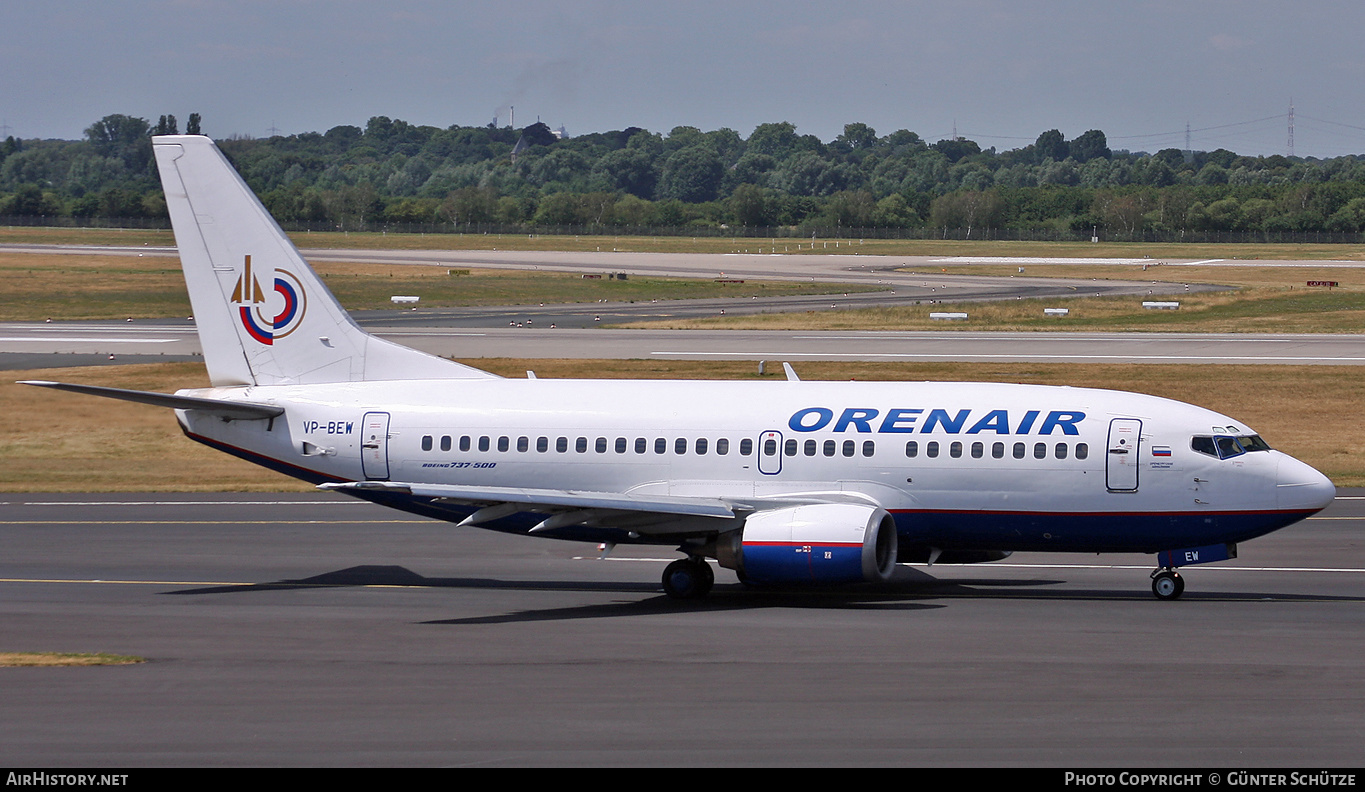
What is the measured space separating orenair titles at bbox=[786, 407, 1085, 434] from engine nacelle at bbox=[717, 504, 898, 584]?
5.90 ft

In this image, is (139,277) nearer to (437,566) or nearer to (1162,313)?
(1162,313)

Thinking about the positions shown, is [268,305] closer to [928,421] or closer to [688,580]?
[688,580]

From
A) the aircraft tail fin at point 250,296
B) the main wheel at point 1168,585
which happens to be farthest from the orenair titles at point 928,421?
the aircraft tail fin at point 250,296

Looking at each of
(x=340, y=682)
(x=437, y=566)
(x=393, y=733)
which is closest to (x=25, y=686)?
(x=340, y=682)

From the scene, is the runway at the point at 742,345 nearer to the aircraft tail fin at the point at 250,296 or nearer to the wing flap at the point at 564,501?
the aircraft tail fin at the point at 250,296

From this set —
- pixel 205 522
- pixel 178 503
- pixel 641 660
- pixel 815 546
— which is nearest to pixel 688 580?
pixel 815 546

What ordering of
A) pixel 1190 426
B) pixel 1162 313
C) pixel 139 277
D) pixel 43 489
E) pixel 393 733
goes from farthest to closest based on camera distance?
1. pixel 139 277
2. pixel 1162 313
3. pixel 43 489
4. pixel 1190 426
5. pixel 393 733

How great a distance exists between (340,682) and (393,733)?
310cm

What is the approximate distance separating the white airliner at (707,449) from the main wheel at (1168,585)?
5cm

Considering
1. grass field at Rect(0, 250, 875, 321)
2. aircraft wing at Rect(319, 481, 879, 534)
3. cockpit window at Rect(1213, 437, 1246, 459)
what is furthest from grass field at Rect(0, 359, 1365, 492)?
grass field at Rect(0, 250, 875, 321)

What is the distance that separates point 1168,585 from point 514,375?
40.2 m

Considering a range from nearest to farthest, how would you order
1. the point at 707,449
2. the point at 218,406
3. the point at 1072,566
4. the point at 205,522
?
the point at 707,449
the point at 218,406
the point at 1072,566
the point at 205,522

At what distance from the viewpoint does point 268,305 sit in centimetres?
3089

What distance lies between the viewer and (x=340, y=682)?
69.8 feet
